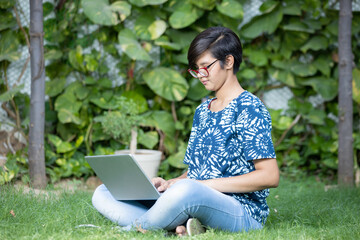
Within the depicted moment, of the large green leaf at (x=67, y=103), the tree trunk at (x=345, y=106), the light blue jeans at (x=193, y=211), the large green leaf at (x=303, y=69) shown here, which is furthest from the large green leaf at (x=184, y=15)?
the light blue jeans at (x=193, y=211)

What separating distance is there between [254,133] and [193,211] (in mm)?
392

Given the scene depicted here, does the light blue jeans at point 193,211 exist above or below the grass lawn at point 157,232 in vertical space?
above

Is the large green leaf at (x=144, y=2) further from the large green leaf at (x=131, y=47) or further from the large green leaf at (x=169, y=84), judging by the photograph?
the large green leaf at (x=169, y=84)

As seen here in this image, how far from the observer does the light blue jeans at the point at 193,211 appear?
1.77 meters

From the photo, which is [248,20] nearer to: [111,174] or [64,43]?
[64,43]

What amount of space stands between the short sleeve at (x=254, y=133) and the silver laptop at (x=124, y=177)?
41 centimetres

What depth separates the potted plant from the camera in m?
3.77

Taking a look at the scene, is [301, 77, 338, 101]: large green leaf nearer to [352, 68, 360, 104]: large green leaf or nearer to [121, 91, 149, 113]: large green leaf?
[352, 68, 360, 104]: large green leaf

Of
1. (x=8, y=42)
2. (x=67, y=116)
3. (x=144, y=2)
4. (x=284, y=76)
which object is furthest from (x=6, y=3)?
(x=284, y=76)

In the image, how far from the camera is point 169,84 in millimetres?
4074

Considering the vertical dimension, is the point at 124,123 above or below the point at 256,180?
below

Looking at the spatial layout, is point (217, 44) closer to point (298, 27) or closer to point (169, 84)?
point (169, 84)

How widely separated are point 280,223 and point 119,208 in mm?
773

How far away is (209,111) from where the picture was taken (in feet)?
6.93
